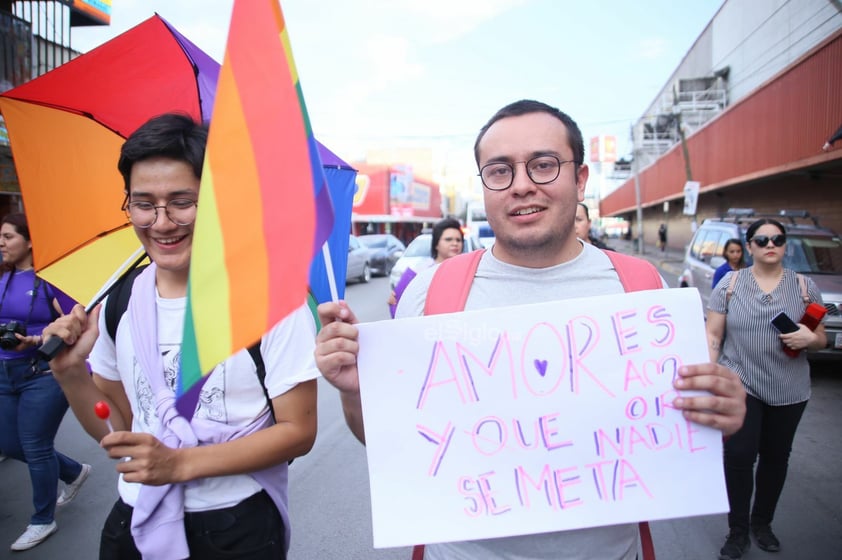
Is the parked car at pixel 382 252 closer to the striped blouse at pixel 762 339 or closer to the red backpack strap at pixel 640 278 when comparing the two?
the striped blouse at pixel 762 339

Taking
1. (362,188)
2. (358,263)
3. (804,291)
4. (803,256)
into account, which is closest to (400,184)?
(362,188)

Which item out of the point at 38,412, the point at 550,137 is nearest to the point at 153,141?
the point at 550,137

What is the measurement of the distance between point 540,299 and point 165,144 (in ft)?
4.05

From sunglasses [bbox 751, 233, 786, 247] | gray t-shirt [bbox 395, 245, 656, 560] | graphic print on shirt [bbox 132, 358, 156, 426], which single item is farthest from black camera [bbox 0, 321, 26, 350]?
sunglasses [bbox 751, 233, 786, 247]

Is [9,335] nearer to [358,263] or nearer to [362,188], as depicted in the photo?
[358,263]

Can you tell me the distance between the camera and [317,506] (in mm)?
3877

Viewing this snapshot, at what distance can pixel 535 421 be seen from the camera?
1503mm

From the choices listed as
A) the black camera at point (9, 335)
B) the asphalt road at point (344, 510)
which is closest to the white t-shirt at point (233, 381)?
the black camera at point (9, 335)

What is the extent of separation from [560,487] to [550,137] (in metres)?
1.01

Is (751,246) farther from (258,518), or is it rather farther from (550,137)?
(258,518)

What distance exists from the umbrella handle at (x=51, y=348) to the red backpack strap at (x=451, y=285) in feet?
3.97

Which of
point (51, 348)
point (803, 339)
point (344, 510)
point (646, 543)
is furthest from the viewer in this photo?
point (344, 510)

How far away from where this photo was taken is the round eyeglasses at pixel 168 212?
1622mm

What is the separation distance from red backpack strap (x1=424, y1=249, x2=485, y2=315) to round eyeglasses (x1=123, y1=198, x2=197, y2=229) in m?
0.77
